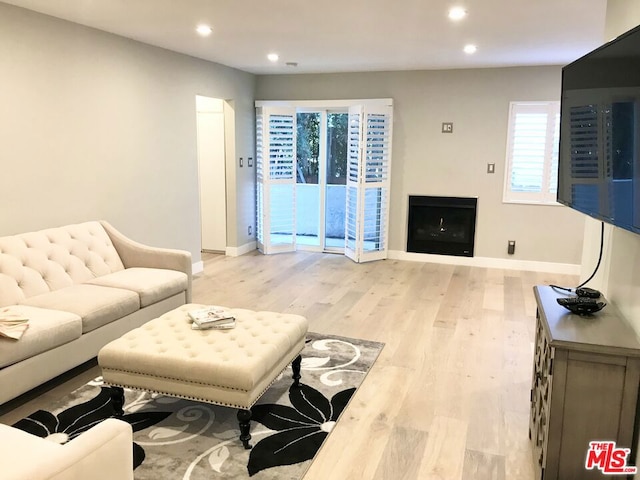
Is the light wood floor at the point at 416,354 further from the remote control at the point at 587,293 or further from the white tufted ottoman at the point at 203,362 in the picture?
the remote control at the point at 587,293

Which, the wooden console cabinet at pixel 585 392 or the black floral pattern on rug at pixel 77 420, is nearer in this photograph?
the wooden console cabinet at pixel 585 392

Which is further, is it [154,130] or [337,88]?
[337,88]

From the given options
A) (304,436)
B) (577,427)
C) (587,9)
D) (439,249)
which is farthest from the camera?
(439,249)

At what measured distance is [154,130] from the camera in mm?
5164

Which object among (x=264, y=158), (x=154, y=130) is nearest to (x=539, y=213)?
(x=264, y=158)

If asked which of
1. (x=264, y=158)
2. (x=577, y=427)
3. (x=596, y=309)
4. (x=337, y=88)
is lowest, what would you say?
(x=577, y=427)

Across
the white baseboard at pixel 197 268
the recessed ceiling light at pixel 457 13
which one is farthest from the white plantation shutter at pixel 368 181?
the recessed ceiling light at pixel 457 13

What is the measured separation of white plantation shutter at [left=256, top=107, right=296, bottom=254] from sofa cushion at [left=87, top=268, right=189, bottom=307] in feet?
9.71

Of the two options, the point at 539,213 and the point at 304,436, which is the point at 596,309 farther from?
the point at 539,213

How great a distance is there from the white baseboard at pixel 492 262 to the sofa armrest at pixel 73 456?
18.0ft

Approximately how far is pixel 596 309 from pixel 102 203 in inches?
158

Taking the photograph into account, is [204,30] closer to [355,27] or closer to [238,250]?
[355,27]

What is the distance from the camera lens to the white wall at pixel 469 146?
621 cm

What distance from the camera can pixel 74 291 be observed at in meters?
3.59
